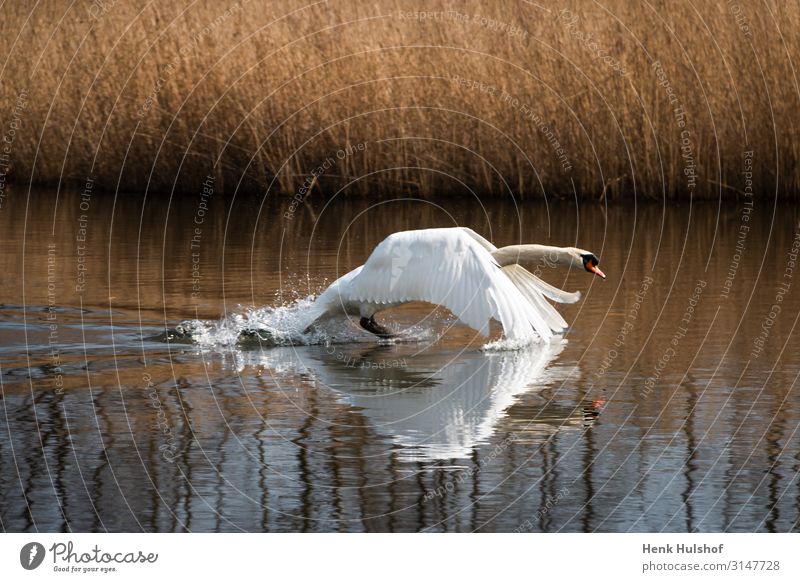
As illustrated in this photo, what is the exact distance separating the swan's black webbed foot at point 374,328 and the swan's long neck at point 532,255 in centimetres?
112

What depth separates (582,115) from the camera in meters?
23.6

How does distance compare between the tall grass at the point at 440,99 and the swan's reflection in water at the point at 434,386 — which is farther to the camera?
the tall grass at the point at 440,99

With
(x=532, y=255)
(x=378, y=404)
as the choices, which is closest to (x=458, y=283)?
(x=532, y=255)

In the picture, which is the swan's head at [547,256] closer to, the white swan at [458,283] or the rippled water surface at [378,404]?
the white swan at [458,283]

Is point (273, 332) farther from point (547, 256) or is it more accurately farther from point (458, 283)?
point (547, 256)

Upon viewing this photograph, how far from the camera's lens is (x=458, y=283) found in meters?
11.5

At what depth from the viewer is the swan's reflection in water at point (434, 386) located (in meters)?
9.41

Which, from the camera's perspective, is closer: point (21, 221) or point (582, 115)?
point (21, 221)

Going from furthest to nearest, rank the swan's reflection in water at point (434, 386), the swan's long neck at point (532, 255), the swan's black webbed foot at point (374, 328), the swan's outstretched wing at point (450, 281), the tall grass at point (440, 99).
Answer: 1. the tall grass at point (440, 99)
2. the swan's black webbed foot at point (374, 328)
3. the swan's long neck at point (532, 255)
4. the swan's outstretched wing at point (450, 281)
5. the swan's reflection in water at point (434, 386)

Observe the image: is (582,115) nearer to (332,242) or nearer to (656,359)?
(332,242)

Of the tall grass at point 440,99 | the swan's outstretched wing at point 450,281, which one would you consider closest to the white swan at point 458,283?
the swan's outstretched wing at point 450,281
